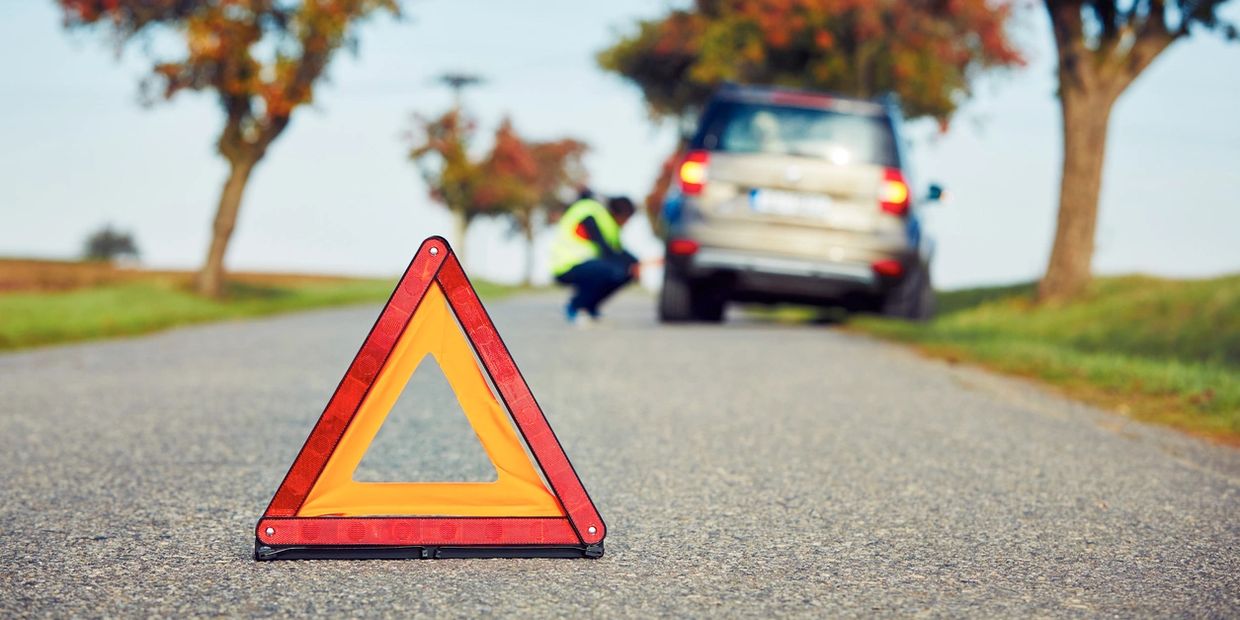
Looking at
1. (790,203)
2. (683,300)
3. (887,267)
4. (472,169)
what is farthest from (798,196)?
(472,169)

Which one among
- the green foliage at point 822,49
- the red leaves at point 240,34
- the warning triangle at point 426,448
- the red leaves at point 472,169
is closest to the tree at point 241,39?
the red leaves at point 240,34

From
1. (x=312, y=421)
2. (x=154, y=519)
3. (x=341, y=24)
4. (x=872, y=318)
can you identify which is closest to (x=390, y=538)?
(x=154, y=519)

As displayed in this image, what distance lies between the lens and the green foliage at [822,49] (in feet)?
85.3

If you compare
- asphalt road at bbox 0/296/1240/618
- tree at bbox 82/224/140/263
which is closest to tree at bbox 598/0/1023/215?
asphalt road at bbox 0/296/1240/618

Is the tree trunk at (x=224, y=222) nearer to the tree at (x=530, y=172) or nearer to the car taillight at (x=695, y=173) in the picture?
the car taillight at (x=695, y=173)

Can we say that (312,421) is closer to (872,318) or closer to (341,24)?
(872,318)

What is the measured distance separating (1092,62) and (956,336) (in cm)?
537

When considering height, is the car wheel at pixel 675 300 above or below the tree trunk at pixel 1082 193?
below

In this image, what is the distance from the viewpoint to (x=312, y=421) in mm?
6723

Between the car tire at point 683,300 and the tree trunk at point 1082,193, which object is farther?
the tree trunk at point 1082,193

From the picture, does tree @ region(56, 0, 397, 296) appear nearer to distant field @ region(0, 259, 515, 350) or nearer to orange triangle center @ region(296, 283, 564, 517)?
distant field @ region(0, 259, 515, 350)

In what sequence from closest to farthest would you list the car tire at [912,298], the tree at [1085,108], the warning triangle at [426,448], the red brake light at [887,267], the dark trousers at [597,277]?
the warning triangle at [426,448], the red brake light at [887,267], the car tire at [912,298], the dark trousers at [597,277], the tree at [1085,108]

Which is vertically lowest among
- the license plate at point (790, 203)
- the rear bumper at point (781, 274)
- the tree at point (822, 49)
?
the rear bumper at point (781, 274)

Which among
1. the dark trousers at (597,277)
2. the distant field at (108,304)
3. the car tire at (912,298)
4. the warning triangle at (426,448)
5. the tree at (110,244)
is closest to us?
the warning triangle at (426,448)
